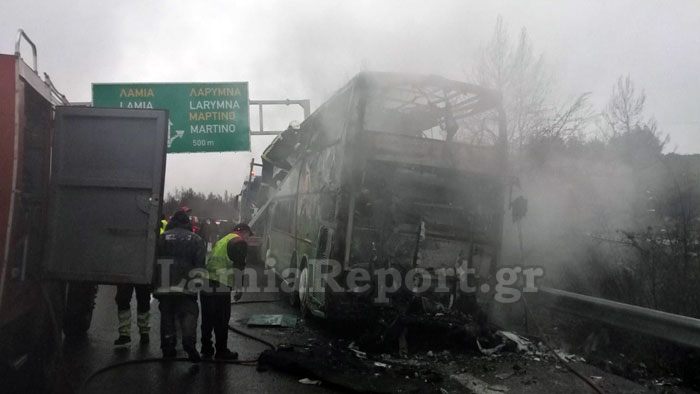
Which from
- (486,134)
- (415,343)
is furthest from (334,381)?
(486,134)

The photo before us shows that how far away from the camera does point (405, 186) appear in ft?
21.8

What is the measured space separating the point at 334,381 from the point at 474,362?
5.71ft

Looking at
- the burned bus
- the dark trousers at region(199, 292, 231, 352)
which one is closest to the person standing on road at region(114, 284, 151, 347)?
the dark trousers at region(199, 292, 231, 352)

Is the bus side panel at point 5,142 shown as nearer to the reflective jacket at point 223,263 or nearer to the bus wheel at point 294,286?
the reflective jacket at point 223,263

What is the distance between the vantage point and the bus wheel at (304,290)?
7668 millimetres

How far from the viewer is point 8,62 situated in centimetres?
344

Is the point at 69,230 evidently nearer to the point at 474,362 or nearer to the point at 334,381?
the point at 334,381

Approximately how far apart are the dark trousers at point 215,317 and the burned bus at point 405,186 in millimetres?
1170

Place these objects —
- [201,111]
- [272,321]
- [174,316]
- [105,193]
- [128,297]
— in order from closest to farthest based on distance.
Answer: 1. [105,193]
2. [174,316]
3. [128,297]
4. [272,321]
5. [201,111]

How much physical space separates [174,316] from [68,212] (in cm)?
168

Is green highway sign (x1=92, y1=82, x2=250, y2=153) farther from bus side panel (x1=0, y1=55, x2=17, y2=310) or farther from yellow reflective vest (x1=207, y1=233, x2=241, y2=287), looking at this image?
bus side panel (x1=0, y1=55, x2=17, y2=310)

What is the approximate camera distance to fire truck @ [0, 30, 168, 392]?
3.92 metres

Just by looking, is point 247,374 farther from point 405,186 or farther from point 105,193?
point 405,186

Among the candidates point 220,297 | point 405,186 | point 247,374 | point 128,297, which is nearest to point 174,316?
point 220,297
